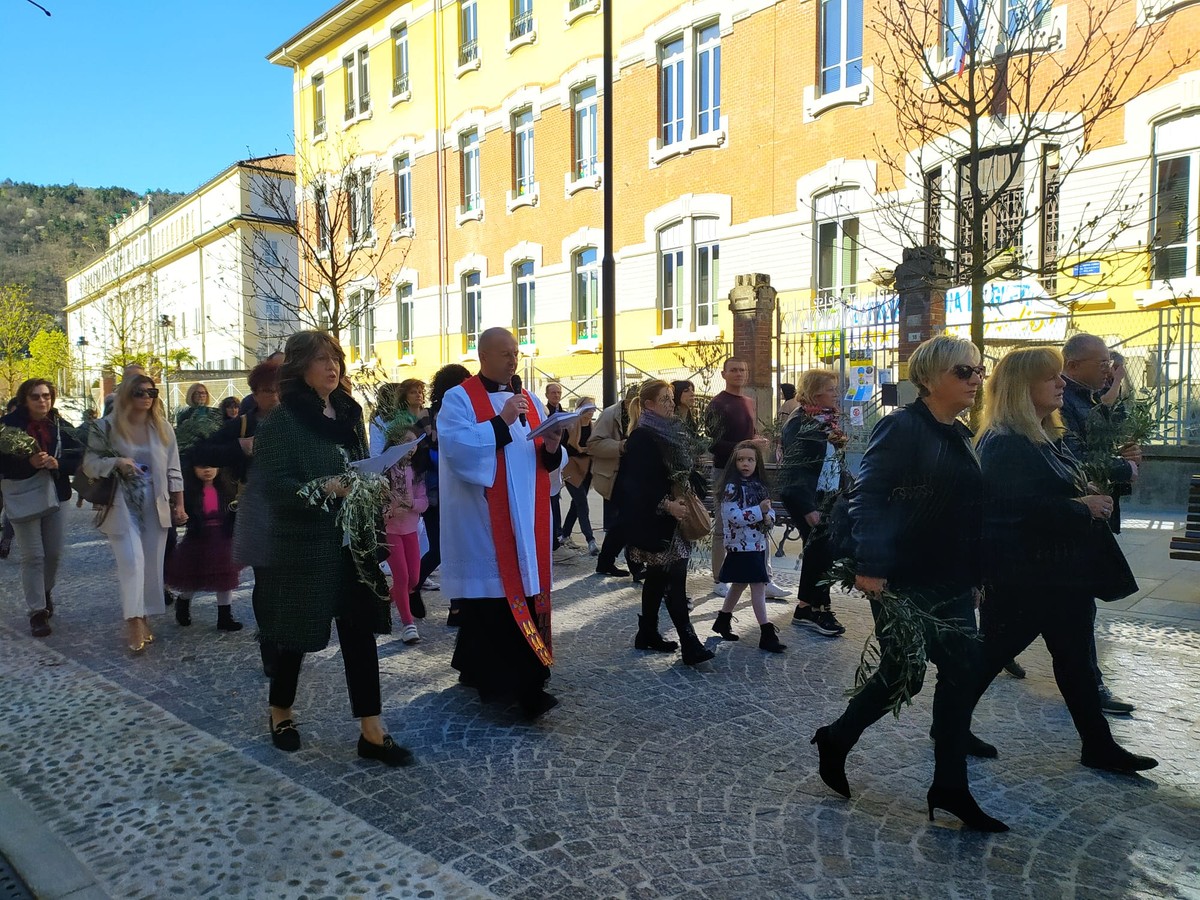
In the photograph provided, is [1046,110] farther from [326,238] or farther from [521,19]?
[521,19]

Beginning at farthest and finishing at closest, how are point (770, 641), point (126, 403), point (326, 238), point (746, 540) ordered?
point (326, 238)
point (126, 403)
point (746, 540)
point (770, 641)

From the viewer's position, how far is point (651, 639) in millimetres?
6309

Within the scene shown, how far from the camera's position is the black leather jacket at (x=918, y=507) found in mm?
3623

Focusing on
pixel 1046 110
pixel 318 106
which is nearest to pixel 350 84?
pixel 318 106

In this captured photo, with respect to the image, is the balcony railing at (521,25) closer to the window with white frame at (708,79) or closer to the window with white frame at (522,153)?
the window with white frame at (522,153)

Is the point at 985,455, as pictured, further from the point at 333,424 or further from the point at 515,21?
the point at 515,21

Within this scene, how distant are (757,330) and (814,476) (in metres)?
9.76

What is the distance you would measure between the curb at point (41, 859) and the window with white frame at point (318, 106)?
3320 cm

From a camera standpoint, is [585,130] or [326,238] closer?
[326,238]

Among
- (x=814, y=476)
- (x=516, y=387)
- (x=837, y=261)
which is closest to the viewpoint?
(x=516, y=387)

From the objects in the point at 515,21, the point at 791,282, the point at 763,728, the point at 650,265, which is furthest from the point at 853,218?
the point at 763,728

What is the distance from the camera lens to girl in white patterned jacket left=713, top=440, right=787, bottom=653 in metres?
6.33

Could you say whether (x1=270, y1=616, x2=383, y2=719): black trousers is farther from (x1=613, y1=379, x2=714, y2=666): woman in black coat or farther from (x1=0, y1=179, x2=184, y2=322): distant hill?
(x1=0, y1=179, x2=184, y2=322): distant hill

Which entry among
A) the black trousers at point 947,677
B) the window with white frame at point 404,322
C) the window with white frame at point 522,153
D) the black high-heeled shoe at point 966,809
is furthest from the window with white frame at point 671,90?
the black high-heeled shoe at point 966,809
